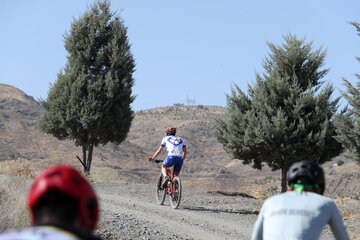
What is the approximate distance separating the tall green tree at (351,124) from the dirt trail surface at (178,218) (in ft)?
8.94

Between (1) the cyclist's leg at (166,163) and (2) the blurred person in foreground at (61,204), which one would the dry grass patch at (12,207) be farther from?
(2) the blurred person in foreground at (61,204)

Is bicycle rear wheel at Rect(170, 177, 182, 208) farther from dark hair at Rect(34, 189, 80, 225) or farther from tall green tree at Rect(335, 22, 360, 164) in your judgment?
dark hair at Rect(34, 189, 80, 225)

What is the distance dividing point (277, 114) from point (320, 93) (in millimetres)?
1786

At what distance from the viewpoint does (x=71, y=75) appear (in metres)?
20.7

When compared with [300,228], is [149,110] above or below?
above

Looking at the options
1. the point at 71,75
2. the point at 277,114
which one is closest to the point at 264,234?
the point at 277,114

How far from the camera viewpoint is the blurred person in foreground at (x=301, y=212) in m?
3.35

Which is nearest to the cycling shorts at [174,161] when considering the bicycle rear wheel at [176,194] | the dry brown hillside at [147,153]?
the bicycle rear wheel at [176,194]

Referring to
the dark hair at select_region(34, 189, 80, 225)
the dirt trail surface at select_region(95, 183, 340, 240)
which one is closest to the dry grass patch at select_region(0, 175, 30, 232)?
the dirt trail surface at select_region(95, 183, 340, 240)

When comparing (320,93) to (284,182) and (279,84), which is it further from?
(284,182)

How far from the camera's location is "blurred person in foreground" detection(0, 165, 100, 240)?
1.71 meters

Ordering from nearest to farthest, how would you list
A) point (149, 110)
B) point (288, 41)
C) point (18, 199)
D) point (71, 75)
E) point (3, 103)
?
point (18, 199) < point (288, 41) < point (71, 75) < point (3, 103) < point (149, 110)

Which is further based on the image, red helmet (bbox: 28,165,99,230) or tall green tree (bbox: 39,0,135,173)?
tall green tree (bbox: 39,0,135,173)

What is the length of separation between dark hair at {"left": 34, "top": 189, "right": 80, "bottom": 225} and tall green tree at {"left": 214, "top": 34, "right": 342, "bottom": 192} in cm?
1415
